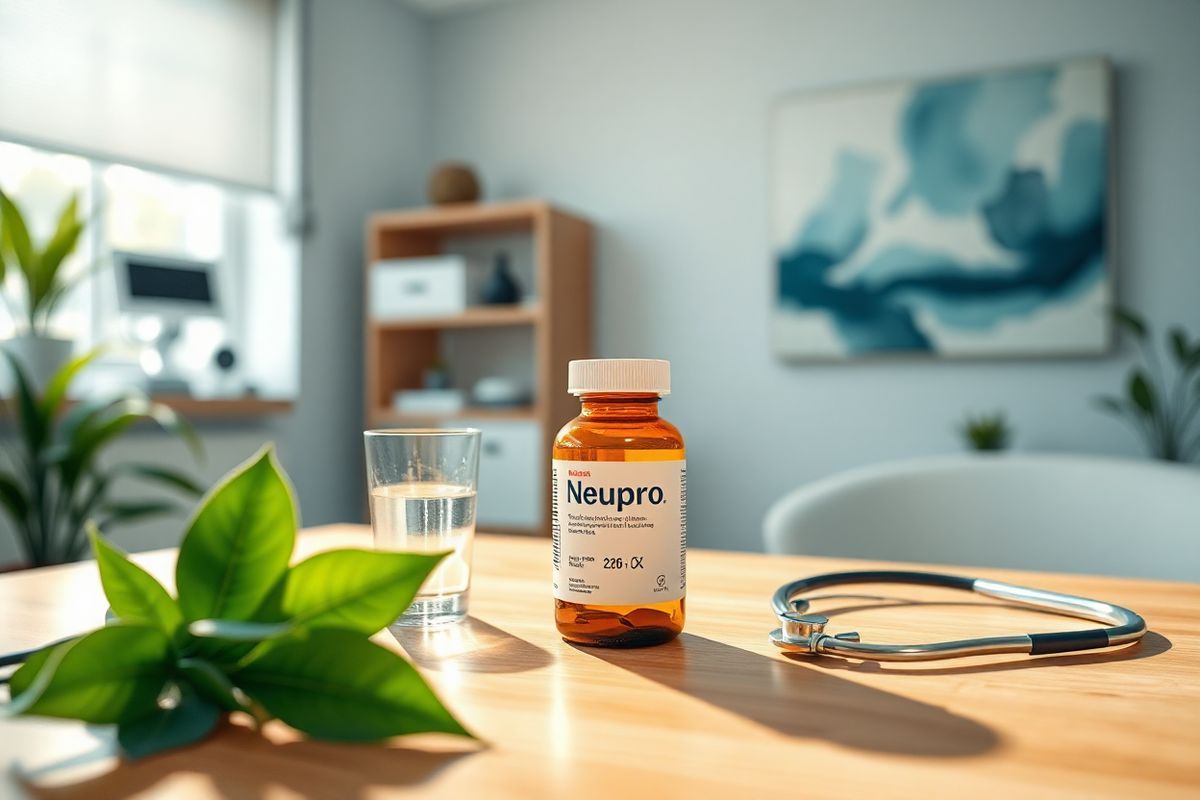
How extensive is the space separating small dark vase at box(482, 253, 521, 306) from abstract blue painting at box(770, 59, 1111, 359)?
861 millimetres

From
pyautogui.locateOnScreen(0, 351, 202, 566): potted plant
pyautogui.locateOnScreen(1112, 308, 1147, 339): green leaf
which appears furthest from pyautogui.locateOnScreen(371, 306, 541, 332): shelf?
pyautogui.locateOnScreen(1112, 308, 1147, 339): green leaf

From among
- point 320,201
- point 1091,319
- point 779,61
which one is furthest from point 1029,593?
point 320,201

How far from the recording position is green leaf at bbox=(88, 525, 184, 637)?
38cm

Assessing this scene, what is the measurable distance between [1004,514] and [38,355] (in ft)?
6.90

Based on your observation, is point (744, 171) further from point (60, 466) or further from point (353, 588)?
point (353, 588)

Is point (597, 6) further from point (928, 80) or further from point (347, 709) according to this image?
point (347, 709)

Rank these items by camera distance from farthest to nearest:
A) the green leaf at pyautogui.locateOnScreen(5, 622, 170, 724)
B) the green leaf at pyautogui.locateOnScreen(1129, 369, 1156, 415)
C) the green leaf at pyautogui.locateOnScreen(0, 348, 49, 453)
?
1. the green leaf at pyautogui.locateOnScreen(1129, 369, 1156, 415)
2. the green leaf at pyautogui.locateOnScreen(0, 348, 49, 453)
3. the green leaf at pyautogui.locateOnScreen(5, 622, 170, 724)

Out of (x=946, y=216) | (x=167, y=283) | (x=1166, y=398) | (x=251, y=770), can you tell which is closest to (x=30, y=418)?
(x=167, y=283)

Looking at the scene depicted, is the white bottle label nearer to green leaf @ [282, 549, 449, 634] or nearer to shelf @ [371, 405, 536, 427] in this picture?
green leaf @ [282, 549, 449, 634]

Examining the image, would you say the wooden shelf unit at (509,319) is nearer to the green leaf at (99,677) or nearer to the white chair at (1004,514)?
the white chair at (1004,514)

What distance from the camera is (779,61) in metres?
3.06

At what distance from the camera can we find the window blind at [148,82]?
7.77 feet

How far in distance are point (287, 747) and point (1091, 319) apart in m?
2.75

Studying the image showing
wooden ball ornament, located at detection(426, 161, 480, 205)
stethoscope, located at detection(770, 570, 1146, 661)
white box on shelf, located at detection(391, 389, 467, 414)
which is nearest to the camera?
stethoscope, located at detection(770, 570, 1146, 661)
